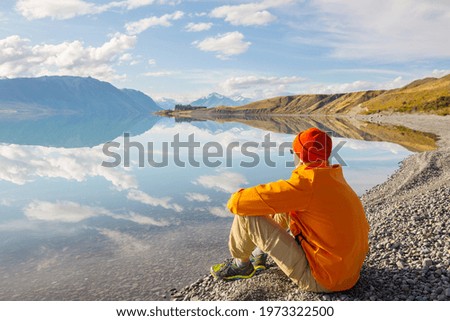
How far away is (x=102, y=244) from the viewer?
11.3 metres

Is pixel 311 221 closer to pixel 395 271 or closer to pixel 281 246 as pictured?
pixel 281 246

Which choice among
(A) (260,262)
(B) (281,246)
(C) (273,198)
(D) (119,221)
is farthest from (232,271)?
(D) (119,221)

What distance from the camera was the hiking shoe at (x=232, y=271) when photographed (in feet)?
23.0

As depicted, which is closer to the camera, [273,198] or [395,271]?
[273,198]

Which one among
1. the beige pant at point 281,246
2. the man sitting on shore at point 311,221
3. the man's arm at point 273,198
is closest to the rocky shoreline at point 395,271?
the beige pant at point 281,246

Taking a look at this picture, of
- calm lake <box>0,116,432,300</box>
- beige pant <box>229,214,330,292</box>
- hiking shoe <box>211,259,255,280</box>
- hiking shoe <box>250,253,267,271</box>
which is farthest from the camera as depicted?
calm lake <box>0,116,432,300</box>

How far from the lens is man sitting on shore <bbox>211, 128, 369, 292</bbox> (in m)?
5.36

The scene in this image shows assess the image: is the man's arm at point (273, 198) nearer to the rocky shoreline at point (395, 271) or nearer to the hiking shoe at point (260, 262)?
the rocky shoreline at point (395, 271)

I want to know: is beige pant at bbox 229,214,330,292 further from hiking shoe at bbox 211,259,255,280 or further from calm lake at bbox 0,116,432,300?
calm lake at bbox 0,116,432,300

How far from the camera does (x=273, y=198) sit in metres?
5.41

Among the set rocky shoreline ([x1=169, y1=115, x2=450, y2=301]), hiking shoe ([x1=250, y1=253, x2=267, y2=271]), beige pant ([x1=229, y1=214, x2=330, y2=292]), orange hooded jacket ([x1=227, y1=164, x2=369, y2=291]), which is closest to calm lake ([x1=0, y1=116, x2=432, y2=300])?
rocky shoreline ([x1=169, y1=115, x2=450, y2=301])

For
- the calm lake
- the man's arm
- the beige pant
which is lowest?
the calm lake

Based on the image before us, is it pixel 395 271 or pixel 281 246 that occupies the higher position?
pixel 281 246

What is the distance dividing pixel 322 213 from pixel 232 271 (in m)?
2.38
